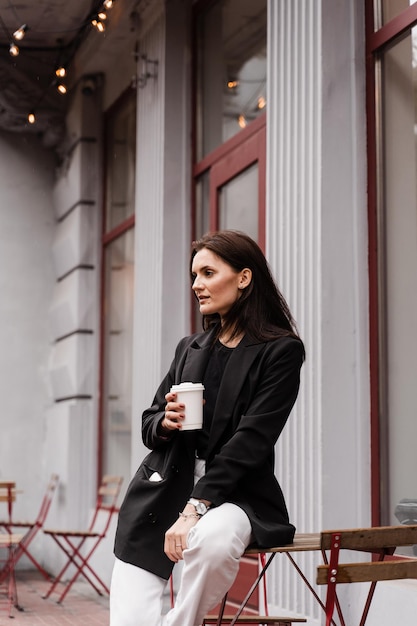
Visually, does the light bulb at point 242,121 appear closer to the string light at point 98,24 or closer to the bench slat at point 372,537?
the string light at point 98,24

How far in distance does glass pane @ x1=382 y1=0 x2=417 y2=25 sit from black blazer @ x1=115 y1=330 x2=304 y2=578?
8.28 feet

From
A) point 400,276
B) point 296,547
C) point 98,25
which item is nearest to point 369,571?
point 296,547

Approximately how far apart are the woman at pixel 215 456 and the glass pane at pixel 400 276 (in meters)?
1.68

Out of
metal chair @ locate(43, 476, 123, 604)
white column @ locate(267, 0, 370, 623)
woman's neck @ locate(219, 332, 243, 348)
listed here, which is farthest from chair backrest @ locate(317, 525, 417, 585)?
metal chair @ locate(43, 476, 123, 604)

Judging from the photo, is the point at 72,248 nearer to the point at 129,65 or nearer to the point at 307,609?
the point at 129,65

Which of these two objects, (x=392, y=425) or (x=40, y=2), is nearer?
(x=392, y=425)

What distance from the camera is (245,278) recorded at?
354 centimetres

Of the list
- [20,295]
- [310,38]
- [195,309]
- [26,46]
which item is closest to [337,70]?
[310,38]

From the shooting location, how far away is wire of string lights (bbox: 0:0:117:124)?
348 inches

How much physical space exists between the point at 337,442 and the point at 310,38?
2092 millimetres

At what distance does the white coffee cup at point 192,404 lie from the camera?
10.7 feet

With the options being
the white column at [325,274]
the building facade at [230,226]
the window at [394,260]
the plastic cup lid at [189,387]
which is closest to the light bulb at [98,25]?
the building facade at [230,226]

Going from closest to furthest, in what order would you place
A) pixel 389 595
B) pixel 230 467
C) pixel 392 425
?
pixel 230 467 < pixel 389 595 < pixel 392 425

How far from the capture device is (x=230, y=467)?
3244mm
